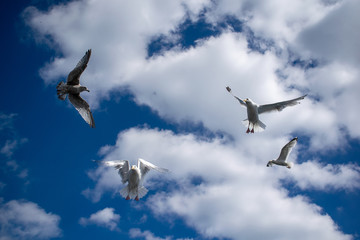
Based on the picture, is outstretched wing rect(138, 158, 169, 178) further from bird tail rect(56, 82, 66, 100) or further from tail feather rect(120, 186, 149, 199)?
bird tail rect(56, 82, 66, 100)

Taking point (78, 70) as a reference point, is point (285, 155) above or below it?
below

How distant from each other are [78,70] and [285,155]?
12.9 meters

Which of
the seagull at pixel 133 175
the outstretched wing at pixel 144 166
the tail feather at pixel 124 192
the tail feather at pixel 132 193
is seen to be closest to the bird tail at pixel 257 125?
the seagull at pixel 133 175

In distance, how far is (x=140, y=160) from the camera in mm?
18312

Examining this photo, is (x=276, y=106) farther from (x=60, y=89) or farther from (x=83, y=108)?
(x=60, y=89)

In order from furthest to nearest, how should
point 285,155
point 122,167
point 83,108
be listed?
1. point 83,108
2. point 285,155
3. point 122,167

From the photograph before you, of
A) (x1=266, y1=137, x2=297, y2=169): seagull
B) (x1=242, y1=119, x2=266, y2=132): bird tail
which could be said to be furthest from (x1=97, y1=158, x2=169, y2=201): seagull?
(x1=266, y1=137, x2=297, y2=169): seagull

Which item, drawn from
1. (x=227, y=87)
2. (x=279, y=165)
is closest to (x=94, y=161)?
(x=227, y=87)

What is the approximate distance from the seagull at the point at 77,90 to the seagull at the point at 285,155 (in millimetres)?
11222

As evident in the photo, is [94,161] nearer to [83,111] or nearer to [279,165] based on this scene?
[83,111]

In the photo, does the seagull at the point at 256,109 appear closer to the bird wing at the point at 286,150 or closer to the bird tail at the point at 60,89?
the bird wing at the point at 286,150

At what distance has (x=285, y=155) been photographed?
749 inches

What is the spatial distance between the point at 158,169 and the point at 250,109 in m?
6.70

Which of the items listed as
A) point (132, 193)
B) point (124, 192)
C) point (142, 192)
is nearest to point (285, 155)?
point (142, 192)
